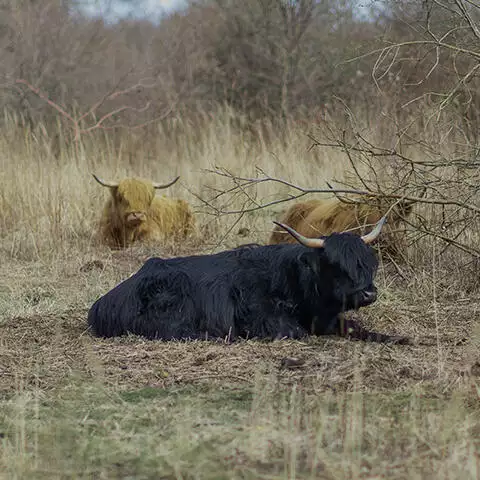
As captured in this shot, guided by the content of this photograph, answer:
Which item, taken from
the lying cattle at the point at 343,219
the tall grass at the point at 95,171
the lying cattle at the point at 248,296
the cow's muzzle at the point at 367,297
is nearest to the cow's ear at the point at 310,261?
the lying cattle at the point at 248,296

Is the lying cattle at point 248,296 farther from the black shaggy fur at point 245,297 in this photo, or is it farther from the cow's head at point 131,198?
the cow's head at point 131,198

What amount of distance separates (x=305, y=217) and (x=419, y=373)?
4131mm

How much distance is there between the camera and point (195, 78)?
1944 cm

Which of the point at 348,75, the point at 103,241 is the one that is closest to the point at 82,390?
the point at 103,241

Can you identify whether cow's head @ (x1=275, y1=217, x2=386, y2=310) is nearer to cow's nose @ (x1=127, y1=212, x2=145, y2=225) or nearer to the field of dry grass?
the field of dry grass

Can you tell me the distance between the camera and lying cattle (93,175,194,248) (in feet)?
32.0

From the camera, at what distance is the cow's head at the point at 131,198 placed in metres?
9.74

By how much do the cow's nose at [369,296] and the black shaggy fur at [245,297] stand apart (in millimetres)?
100

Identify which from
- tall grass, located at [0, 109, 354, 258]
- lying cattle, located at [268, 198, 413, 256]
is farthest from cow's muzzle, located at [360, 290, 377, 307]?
tall grass, located at [0, 109, 354, 258]

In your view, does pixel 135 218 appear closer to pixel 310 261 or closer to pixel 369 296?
pixel 310 261

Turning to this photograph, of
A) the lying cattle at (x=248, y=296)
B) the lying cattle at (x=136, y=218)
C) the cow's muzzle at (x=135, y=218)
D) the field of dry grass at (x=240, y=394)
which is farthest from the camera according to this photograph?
the lying cattle at (x=136, y=218)

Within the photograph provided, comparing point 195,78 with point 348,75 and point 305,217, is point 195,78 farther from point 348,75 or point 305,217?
point 305,217

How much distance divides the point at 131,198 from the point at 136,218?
0.34 metres

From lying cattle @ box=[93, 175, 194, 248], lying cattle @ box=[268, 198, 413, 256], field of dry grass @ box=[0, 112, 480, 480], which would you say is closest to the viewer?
field of dry grass @ box=[0, 112, 480, 480]
